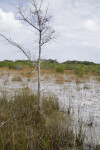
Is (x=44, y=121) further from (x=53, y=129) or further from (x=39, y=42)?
(x=39, y=42)

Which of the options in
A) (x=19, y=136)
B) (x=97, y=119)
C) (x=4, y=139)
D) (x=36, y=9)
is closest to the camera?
(x=4, y=139)

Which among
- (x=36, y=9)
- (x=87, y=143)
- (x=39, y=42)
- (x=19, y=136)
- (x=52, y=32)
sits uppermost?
(x=36, y=9)

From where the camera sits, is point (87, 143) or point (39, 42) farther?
point (39, 42)

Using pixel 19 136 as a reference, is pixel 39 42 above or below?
above

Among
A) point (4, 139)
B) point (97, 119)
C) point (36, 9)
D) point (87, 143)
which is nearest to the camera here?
point (4, 139)

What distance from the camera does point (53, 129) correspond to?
290 cm

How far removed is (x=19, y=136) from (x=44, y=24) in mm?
2336

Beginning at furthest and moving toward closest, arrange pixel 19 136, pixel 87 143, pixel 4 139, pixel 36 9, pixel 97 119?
1. pixel 97 119
2. pixel 36 9
3. pixel 87 143
4. pixel 19 136
5. pixel 4 139

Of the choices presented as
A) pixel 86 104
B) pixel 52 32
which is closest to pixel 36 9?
pixel 52 32

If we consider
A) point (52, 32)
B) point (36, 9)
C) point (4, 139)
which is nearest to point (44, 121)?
point (4, 139)

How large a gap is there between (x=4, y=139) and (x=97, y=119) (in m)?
2.35

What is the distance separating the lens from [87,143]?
9.33ft

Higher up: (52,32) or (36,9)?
(36,9)

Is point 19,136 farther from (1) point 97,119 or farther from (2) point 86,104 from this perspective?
(2) point 86,104
